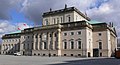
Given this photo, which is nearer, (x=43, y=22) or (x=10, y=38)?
(x=43, y=22)

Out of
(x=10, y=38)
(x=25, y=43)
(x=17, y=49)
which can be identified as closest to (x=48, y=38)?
(x=25, y=43)

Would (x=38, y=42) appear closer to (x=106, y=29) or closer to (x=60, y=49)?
(x=60, y=49)

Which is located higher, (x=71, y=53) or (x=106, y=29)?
(x=106, y=29)

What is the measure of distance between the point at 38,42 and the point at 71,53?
17.0 meters

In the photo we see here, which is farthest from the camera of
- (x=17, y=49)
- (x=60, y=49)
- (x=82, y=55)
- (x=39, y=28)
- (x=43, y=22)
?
(x=17, y=49)

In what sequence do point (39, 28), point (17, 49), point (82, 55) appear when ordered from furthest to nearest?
point (17, 49)
point (39, 28)
point (82, 55)

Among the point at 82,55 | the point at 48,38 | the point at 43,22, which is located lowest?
the point at 82,55

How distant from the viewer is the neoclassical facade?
73.0m

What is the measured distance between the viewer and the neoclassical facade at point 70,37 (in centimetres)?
7300

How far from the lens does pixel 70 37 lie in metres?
75.9

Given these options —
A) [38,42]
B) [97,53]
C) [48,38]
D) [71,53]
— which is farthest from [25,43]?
[97,53]

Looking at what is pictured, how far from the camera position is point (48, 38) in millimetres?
80562

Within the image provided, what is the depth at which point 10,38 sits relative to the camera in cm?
11306

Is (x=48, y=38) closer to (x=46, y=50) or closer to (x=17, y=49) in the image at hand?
(x=46, y=50)
